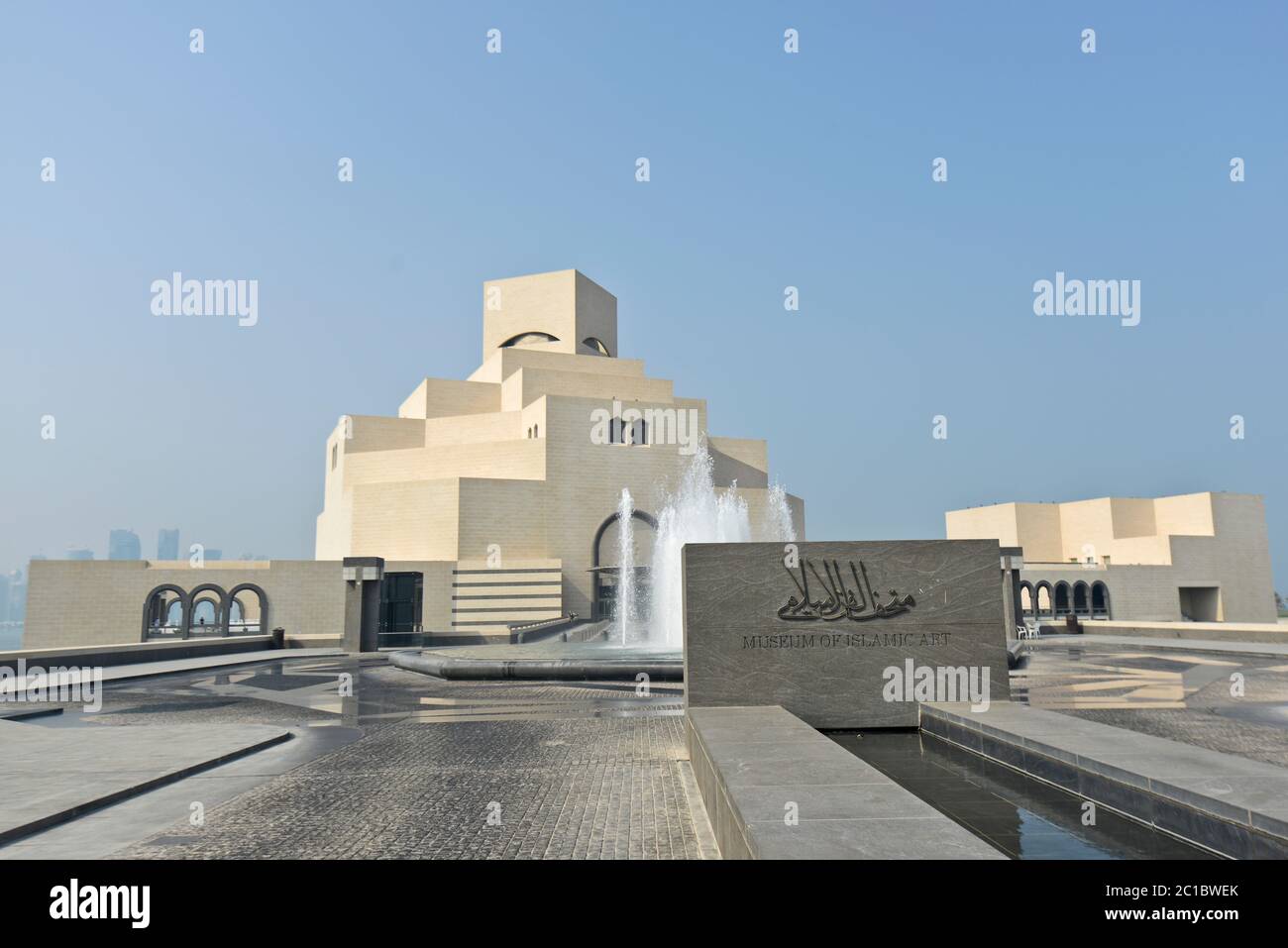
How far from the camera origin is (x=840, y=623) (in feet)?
29.4

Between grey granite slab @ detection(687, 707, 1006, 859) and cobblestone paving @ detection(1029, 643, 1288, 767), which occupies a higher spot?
grey granite slab @ detection(687, 707, 1006, 859)

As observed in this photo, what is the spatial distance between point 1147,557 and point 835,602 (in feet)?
167

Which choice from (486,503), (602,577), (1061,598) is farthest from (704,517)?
(1061,598)

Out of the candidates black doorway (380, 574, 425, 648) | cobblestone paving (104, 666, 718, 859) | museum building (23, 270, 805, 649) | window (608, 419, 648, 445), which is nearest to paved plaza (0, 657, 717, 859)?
cobblestone paving (104, 666, 718, 859)

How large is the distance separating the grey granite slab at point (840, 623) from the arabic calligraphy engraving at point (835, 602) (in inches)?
0.4

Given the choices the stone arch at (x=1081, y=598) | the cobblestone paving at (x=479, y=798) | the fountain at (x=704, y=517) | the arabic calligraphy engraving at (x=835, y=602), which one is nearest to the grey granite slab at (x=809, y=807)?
the cobblestone paving at (x=479, y=798)

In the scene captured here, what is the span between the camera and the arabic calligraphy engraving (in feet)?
29.4

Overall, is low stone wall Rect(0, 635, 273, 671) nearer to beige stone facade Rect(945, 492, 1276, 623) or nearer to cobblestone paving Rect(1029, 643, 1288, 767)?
cobblestone paving Rect(1029, 643, 1288, 767)

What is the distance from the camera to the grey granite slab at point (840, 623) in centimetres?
870

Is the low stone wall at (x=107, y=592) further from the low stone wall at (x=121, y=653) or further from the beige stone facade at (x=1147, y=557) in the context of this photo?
the beige stone facade at (x=1147, y=557)

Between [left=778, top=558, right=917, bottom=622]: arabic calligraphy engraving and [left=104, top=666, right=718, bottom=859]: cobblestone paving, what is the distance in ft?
6.51

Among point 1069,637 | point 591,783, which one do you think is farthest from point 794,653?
point 1069,637
